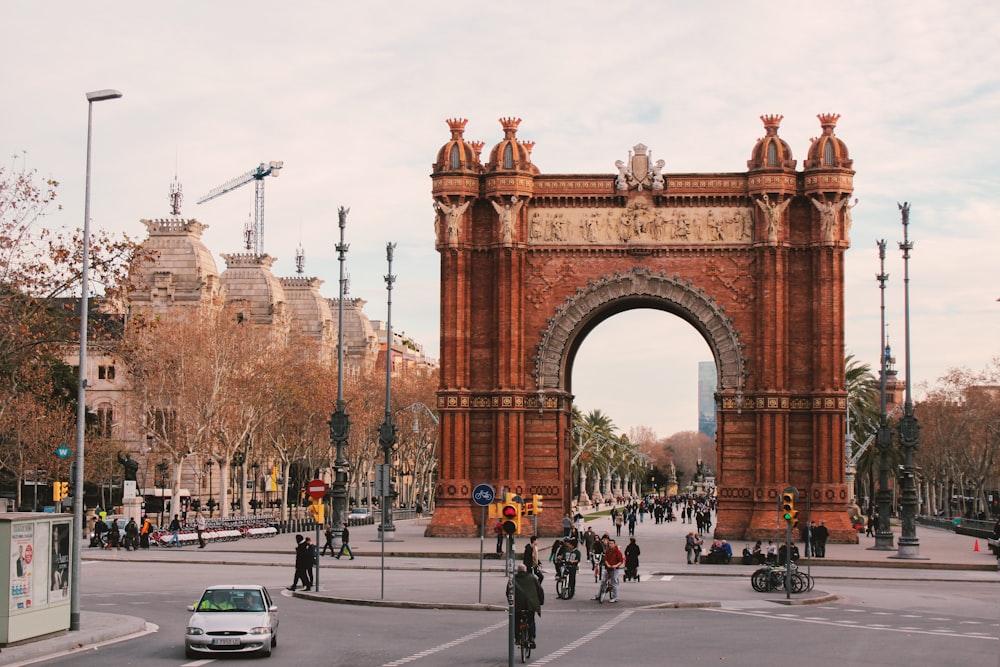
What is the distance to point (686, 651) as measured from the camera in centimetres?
2441

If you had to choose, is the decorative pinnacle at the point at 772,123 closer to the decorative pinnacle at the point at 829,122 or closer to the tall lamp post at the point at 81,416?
the decorative pinnacle at the point at 829,122

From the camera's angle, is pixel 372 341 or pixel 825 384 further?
pixel 372 341

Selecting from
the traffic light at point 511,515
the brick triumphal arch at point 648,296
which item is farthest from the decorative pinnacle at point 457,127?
the traffic light at point 511,515

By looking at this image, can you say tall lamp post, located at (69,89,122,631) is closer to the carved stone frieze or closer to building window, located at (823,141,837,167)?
the carved stone frieze

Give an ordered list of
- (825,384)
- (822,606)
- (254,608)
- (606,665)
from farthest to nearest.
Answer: (825,384), (822,606), (254,608), (606,665)

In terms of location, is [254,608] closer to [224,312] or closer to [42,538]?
[42,538]

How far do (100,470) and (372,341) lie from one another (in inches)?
2759

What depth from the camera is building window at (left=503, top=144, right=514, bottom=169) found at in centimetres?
5856

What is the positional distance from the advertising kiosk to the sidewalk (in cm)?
35

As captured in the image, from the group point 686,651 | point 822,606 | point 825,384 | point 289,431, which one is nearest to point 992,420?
point 825,384

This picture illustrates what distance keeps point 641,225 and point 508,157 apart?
20.5ft

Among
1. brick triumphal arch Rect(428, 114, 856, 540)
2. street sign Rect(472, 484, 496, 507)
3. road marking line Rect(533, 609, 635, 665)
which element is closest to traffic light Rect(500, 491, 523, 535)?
street sign Rect(472, 484, 496, 507)

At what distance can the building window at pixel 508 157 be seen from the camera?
192 ft

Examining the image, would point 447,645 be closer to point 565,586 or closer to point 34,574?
point 34,574
